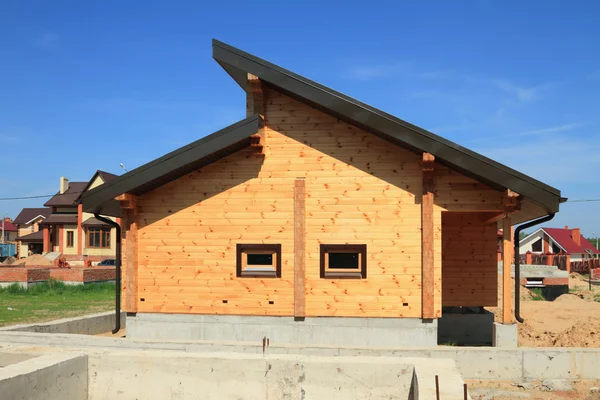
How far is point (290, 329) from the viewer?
11.7m

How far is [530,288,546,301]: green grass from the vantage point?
34344 mm

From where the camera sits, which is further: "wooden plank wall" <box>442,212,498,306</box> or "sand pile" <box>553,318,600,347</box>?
"wooden plank wall" <box>442,212,498,306</box>

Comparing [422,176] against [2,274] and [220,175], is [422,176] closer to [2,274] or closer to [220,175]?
[220,175]

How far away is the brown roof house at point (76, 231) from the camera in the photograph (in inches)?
2163

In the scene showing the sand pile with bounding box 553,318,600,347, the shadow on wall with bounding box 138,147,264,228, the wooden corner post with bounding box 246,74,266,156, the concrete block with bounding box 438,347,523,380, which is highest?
the wooden corner post with bounding box 246,74,266,156

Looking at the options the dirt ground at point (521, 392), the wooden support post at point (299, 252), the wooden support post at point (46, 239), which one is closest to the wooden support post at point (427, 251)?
the dirt ground at point (521, 392)

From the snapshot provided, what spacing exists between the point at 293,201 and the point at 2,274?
25.0 metres

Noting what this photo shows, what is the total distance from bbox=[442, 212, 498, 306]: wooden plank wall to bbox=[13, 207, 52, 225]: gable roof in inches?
3214

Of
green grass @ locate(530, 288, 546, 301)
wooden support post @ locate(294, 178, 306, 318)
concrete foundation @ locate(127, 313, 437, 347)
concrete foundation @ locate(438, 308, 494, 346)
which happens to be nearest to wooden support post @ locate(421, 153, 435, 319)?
concrete foundation @ locate(127, 313, 437, 347)

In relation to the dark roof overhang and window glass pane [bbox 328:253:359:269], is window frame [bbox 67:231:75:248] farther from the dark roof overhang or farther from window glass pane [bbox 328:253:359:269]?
window glass pane [bbox 328:253:359:269]

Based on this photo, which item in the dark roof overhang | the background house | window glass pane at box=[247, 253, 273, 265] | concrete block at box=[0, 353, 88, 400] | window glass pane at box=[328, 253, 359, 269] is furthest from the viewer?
the background house

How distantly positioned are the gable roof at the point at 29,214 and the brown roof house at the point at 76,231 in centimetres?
2885

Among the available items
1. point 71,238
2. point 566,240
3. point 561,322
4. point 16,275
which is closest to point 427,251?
point 561,322

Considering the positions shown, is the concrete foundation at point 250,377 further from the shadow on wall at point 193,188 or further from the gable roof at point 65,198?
the gable roof at point 65,198
